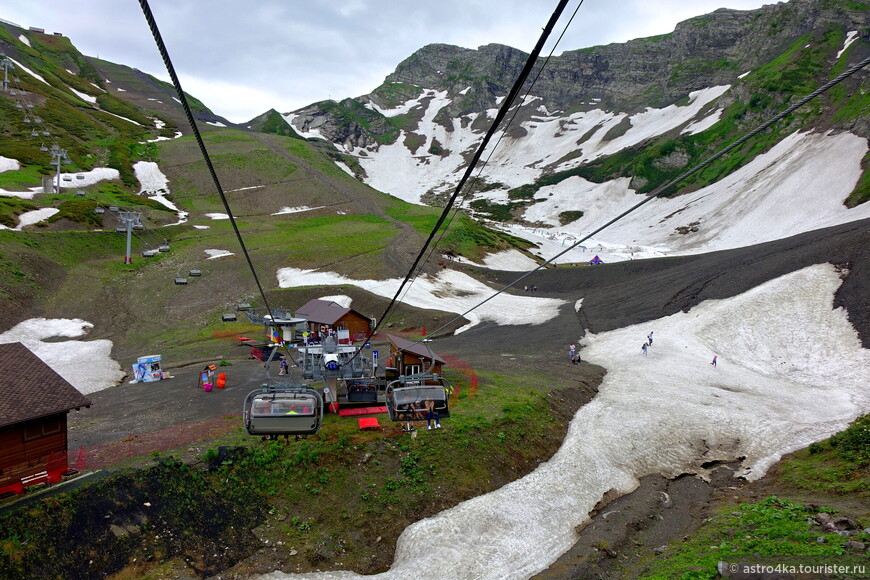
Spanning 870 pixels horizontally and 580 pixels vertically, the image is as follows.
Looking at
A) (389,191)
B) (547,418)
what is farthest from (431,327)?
(389,191)

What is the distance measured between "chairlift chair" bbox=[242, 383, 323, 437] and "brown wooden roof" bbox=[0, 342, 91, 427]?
8.58 m

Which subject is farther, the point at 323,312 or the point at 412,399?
the point at 323,312

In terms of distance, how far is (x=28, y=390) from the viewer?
1969 centimetres

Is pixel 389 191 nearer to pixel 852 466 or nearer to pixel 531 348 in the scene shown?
pixel 531 348

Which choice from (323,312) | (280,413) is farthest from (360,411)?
(323,312)

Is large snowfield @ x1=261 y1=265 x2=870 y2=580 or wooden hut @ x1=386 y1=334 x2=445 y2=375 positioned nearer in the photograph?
large snowfield @ x1=261 y1=265 x2=870 y2=580

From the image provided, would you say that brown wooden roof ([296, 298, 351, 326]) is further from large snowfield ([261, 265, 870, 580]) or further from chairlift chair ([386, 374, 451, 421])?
chairlift chair ([386, 374, 451, 421])

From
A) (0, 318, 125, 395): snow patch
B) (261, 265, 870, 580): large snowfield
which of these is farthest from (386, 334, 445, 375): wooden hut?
(0, 318, 125, 395): snow patch

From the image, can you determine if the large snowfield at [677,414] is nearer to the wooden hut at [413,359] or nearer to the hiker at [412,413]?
the hiker at [412,413]

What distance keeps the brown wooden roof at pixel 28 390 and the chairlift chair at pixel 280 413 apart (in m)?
8.58

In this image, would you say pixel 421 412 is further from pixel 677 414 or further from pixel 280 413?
pixel 677 414

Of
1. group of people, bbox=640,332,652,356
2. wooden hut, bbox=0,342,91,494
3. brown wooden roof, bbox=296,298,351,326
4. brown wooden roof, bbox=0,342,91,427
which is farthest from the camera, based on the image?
brown wooden roof, bbox=296,298,351,326

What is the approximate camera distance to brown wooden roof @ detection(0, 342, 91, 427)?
18641 mm

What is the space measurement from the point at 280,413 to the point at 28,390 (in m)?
11.6
